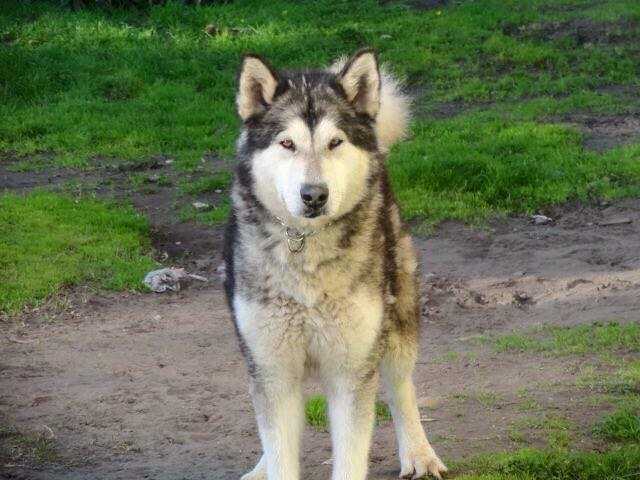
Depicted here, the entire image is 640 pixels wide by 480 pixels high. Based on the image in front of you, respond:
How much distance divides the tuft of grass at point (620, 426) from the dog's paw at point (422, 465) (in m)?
0.87

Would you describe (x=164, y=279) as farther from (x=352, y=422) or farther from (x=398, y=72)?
(x=398, y=72)

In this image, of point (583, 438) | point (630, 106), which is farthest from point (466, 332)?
point (630, 106)

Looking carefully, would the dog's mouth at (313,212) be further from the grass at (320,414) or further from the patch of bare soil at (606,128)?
the patch of bare soil at (606,128)

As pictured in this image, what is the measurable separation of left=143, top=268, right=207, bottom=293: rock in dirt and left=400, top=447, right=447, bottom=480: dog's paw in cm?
360

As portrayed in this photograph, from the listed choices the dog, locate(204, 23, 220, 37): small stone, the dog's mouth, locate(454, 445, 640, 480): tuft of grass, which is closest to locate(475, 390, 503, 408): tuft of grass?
locate(454, 445, 640, 480): tuft of grass

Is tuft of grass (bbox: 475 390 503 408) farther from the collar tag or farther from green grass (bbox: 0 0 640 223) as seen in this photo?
green grass (bbox: 0 0 640 223)

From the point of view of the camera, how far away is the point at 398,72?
13.1 metres

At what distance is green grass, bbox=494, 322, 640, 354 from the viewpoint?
269 inches

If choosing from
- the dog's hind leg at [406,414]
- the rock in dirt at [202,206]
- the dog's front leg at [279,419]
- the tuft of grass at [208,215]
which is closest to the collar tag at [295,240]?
the dog's front leg at [279,419]

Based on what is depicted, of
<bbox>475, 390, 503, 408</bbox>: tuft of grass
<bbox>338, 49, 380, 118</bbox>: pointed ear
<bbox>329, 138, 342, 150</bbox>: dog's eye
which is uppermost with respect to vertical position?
<bbox>338, 49, 380, 118</bbox>: pointed ear

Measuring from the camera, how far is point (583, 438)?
555 cm

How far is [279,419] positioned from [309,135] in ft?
3.87

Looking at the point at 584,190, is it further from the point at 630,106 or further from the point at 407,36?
the point at 407,36

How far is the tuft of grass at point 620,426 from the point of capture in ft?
18.1
